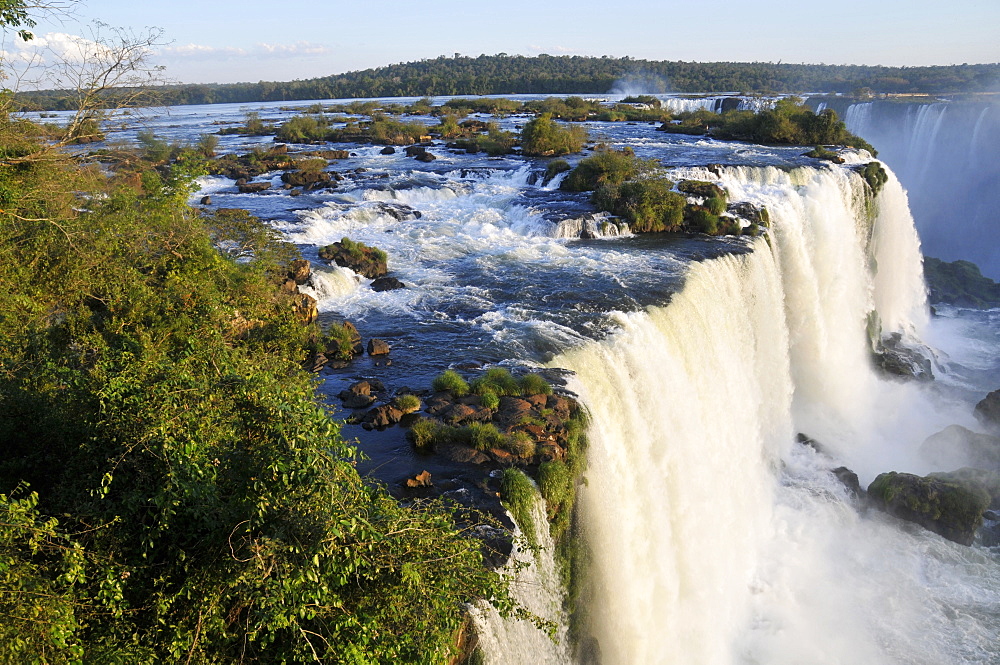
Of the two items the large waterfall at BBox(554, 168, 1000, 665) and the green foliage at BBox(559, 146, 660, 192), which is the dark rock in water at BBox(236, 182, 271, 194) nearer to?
the green foliage at BBox(559, 146, 660, 192)

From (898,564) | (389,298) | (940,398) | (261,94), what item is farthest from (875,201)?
(261,94)

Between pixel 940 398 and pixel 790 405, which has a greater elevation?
pixel 790 405

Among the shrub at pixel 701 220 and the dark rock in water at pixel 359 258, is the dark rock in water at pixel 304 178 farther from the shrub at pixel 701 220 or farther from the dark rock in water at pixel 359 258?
the shrub at pixel 701 220

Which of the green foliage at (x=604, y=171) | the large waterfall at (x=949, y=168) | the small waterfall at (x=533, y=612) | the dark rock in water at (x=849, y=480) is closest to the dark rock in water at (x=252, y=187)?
the green foliage at (x=604, y=171)

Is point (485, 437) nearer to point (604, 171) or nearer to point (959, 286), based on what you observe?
point (604, 171)

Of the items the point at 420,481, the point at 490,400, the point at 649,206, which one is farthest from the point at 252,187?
the point at 420,481

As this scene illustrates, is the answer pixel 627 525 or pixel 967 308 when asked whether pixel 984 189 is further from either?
pixel 627 525
